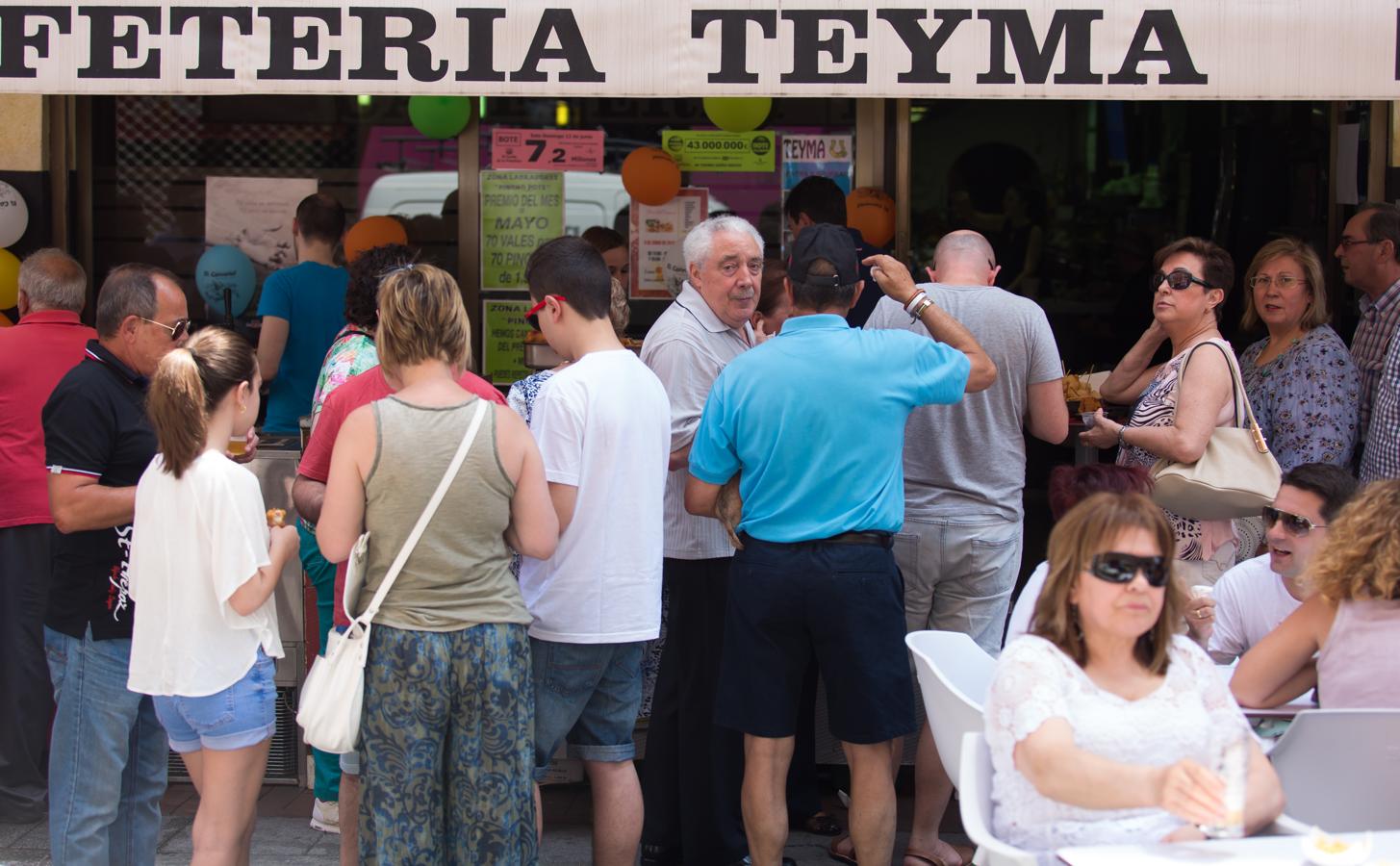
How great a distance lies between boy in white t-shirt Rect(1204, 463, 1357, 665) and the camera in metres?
3.40

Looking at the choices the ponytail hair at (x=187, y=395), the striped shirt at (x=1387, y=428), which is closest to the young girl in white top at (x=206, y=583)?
the ponytail hair at (x=187, y=395)

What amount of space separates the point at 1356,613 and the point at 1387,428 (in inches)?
80.2

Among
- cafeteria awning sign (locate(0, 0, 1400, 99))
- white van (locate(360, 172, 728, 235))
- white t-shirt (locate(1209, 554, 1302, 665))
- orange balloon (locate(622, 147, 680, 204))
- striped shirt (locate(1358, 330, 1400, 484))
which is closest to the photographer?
white t-shirt (locate(1209, 554, 1302, 665))

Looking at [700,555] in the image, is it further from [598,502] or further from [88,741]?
[88,741]

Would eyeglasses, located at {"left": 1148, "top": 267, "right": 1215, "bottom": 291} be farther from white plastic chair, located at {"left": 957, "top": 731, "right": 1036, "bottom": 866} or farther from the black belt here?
white plastic chair, located at {"left": 957, "top": 731, "right": 1036, "bottom": 866}

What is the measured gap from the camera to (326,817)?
465 centimetres

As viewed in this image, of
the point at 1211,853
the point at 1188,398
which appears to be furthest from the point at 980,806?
the point at 1188,398

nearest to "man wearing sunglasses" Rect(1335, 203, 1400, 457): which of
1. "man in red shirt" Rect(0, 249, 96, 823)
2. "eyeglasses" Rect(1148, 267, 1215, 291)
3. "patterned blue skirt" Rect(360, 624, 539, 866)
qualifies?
"eyeglasses" Rect(1148, 267, 1215, 291)

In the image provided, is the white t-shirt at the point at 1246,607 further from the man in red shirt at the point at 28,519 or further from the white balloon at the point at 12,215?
the white balloon at the point at 12,215

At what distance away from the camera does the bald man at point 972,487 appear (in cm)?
425

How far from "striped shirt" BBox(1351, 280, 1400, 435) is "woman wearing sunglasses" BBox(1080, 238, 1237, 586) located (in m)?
0.94

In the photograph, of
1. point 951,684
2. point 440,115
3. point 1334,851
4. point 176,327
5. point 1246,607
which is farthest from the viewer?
point 440,115

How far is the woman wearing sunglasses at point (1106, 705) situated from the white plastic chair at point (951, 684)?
0.49 feet

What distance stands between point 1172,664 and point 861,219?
3.39 metres
